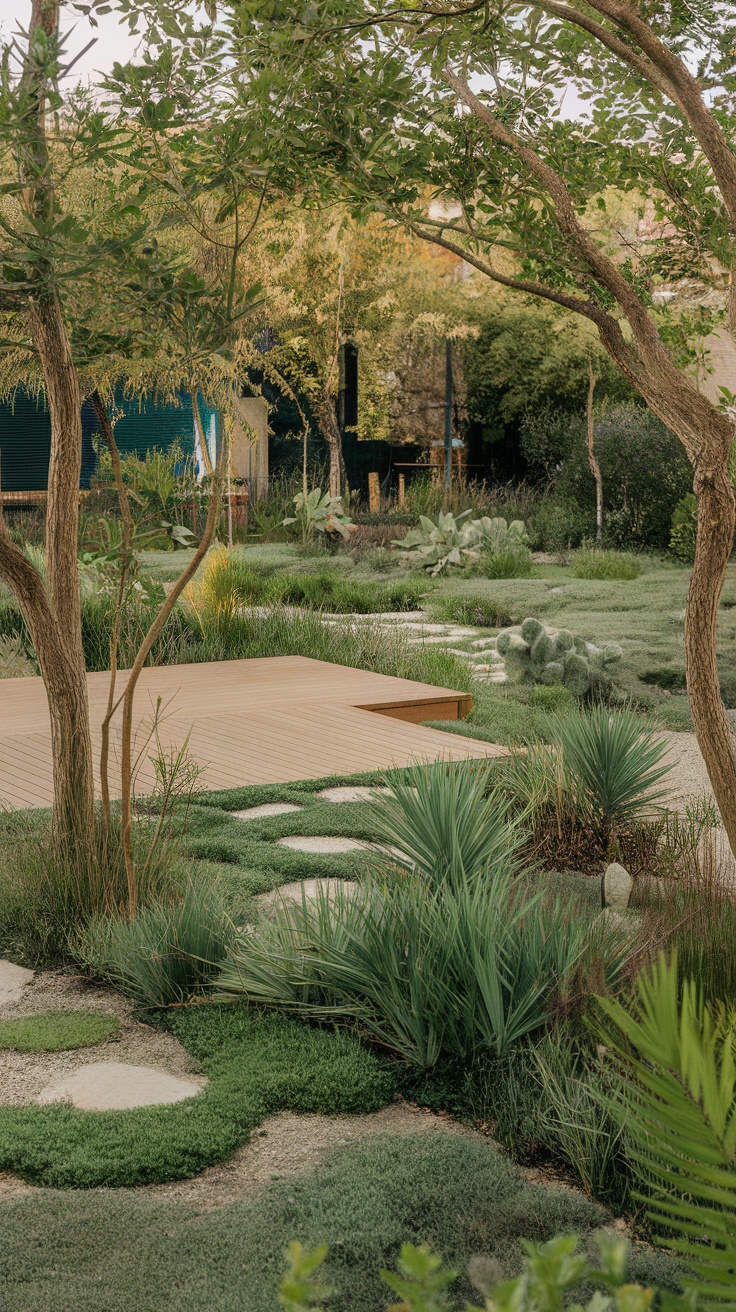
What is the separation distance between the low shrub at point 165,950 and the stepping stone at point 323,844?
1.07 meters

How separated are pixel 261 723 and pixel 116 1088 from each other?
4.06 meters

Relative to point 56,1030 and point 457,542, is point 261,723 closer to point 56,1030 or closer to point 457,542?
point 56,1030

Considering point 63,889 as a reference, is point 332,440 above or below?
above

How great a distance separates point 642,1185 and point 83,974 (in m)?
1.69

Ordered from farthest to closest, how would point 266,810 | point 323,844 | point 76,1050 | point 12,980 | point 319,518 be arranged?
point 319,518
point 266,810
point 323,844
point 12,980
point 76,1050

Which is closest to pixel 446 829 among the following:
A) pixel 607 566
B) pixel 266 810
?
pixel 266 810

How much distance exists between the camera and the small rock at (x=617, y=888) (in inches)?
150

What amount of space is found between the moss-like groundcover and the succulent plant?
550cm

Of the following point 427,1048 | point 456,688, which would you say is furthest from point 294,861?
point 456,688

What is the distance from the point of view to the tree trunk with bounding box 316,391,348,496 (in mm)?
20203

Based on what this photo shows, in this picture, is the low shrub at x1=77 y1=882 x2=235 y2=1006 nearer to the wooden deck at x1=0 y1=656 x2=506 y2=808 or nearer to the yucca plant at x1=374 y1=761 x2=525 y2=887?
the yucca plant at x1=374 y1=761 x2=525 y2=887

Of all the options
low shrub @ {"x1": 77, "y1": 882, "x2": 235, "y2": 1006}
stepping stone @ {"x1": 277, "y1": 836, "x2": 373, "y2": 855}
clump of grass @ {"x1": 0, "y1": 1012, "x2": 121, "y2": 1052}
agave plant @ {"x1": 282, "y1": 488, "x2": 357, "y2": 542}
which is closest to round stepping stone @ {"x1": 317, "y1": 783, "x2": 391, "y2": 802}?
stepping stone @ {"x1": 277, "y1": 836, "x2": 373, "y2": 855}

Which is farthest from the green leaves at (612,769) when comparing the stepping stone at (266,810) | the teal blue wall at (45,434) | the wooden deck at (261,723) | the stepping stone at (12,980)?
the teal blue wall at (45,434)

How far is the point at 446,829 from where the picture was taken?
366 cm
